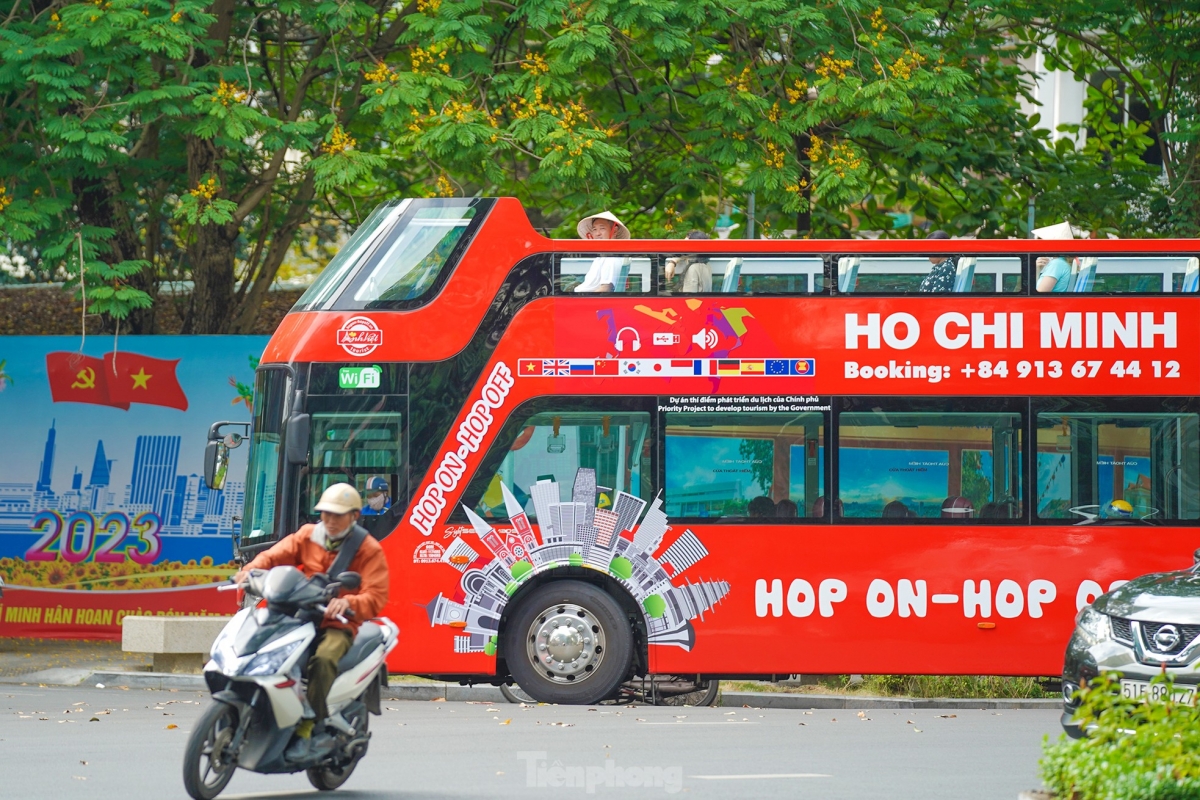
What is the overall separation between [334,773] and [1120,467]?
23.2 ft

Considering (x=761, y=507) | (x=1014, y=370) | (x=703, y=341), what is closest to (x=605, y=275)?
(x=703, y=341)

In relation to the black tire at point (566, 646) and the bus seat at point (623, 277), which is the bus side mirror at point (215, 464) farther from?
the bus seat at point (623, 277)

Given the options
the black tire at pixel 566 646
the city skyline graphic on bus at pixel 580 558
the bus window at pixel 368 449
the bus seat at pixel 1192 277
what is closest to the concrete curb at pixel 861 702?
the city skyline graphic on bus at pixel 580 558

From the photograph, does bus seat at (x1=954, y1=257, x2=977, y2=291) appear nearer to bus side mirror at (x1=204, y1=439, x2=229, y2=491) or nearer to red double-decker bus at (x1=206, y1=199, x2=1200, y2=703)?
red double-decker bus at (x1=206, y1=199, x2=1200, y2=703)

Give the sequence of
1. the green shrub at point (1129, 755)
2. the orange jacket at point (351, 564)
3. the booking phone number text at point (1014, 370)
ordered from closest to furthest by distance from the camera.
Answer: the green shrub at point (1129, 755) → the orange jacket at point (351, 564) → the booking phone number text at point (1014, 370)

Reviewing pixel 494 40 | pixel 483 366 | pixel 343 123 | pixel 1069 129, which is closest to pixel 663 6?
pixel 494 40

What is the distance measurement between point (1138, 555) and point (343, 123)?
368 inches

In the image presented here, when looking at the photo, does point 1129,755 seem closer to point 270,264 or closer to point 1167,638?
point 1167,638

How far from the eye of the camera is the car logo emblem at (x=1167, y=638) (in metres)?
9.18

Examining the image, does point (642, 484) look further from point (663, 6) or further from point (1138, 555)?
point (663, 6)

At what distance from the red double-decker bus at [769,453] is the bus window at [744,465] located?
0.7 inches

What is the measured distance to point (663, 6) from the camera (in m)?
15.3

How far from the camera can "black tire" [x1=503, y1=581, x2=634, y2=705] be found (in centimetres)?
1230

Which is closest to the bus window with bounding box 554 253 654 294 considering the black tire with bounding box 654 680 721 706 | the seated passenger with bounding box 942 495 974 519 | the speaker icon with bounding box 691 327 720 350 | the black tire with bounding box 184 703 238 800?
the speaker icon with bounding box 691 327 720 350
